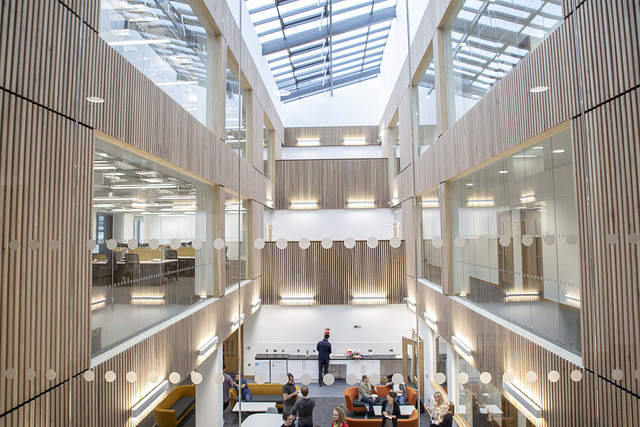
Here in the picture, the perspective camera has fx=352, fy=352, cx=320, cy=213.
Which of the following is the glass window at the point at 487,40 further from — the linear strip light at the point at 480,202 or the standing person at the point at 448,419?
the standing person at the point at 448,419

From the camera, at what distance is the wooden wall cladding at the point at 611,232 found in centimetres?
224

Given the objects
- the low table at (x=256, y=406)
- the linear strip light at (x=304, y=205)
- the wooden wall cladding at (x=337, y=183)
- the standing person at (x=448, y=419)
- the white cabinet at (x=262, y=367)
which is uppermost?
the wooden wall cladding at (x=337, y=183)

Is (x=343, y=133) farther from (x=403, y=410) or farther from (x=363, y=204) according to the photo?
(x=403, y=410)

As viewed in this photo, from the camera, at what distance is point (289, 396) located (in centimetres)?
327

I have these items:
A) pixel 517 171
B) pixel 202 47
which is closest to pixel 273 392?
pixel 517 171

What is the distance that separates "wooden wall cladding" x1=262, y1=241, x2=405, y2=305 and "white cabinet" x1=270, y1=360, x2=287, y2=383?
678mm

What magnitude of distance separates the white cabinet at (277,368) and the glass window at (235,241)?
942 mm

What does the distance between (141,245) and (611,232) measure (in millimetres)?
3836

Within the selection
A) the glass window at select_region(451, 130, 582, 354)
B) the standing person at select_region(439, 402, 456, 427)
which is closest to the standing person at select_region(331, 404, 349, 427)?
the standing person at select_region(439, 402, 456, 427)

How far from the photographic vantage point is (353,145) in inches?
208

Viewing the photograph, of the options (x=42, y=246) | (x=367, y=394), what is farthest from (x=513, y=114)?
(x=42, y=246)

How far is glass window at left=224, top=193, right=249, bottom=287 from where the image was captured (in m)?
4.03

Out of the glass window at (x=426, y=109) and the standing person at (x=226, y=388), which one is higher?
the glass window at (x=426, y=109)

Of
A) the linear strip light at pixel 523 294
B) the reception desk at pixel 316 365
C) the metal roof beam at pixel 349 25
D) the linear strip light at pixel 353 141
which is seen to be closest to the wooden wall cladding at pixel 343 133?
the linear strip light at pixel 353 141
